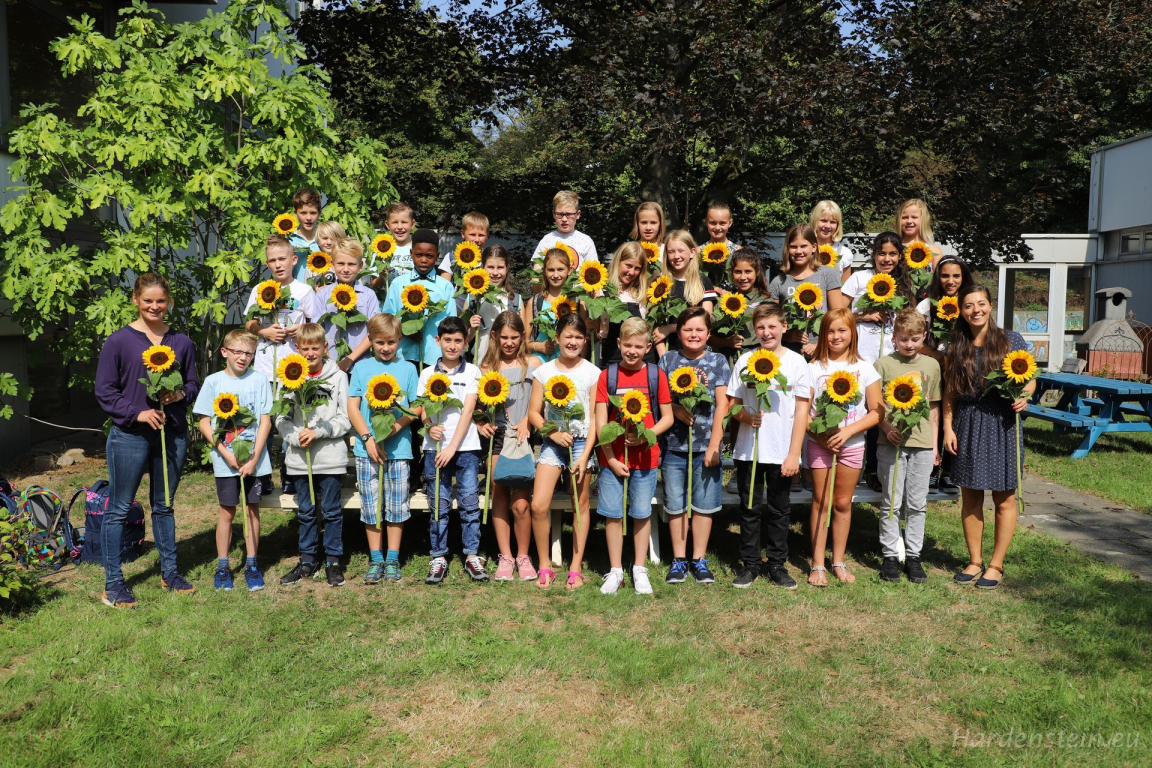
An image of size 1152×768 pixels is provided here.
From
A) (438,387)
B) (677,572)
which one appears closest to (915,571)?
(677,572)

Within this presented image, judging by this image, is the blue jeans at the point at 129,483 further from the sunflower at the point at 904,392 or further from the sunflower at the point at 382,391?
the sunflower at the point at 904,392

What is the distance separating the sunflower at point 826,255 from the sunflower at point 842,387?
5.21ft

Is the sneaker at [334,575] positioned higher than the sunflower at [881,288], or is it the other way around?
the sunflower at [881,288]

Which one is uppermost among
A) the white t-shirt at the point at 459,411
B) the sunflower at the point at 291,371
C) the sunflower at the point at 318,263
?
the sunflower at the point at 318,263

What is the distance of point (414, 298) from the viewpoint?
6.01m

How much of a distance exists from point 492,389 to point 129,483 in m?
2.31

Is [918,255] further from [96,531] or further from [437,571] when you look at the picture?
[96,531]

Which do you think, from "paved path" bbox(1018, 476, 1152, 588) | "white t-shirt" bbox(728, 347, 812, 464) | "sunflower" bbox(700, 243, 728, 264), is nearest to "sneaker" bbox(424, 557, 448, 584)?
"white t-shirt" bbox(728, 347, 812, 464)

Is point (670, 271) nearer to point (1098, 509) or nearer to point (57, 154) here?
point (1098, 509)

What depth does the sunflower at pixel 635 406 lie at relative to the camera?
17.5ft

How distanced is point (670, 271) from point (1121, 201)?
18.7 meters

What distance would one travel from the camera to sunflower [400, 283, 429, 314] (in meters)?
5.99

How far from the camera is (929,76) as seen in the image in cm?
1079

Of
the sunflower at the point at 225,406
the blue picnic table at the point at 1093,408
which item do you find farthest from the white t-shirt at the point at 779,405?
the blue picnic table at the point at 1093,408
